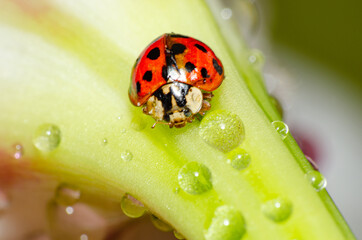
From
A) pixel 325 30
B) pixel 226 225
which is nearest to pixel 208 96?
pixel 226 225

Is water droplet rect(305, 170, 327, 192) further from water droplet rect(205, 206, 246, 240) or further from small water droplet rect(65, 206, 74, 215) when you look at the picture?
small water droplet rect(65, 206, 74, 215)

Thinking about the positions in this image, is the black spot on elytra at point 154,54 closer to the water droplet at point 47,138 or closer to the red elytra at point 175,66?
the red elytra at point 175,66

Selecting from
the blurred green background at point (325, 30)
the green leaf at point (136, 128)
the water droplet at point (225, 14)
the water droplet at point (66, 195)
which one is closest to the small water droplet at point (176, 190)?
the green leaf at point (136, 128)

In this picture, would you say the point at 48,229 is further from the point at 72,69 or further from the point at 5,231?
the point at 72,69

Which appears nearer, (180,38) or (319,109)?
(180,38)

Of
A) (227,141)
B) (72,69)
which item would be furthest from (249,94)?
(72,69)

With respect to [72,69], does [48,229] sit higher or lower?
lower
